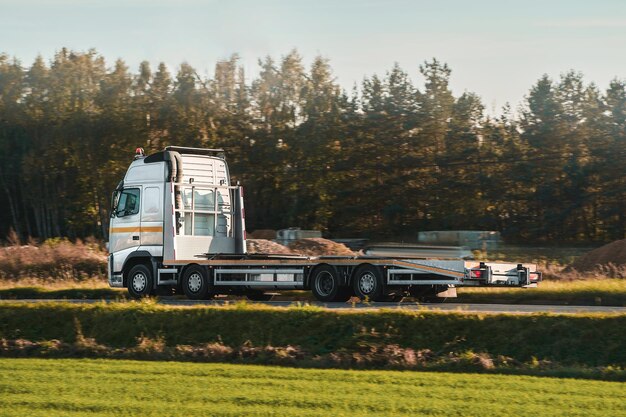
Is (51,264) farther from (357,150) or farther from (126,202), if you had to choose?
(357,150)

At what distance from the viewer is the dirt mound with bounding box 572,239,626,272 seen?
3344 centimetres

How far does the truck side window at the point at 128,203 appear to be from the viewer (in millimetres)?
24734

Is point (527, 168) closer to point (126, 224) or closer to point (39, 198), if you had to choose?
point (39, 198)

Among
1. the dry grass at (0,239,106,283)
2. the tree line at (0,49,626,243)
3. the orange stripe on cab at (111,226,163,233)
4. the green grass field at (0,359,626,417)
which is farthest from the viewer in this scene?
the tree line at (0,49,626,243)

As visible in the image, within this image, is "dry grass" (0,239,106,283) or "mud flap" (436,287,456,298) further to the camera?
"dry grass" (0,239,106,283)

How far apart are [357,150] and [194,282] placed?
3982 cm

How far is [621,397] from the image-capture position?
1121 cm

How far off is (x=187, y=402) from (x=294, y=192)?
51.8 meters

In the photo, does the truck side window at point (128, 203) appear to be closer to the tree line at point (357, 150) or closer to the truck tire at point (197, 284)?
the truck tire at point (197, 284)

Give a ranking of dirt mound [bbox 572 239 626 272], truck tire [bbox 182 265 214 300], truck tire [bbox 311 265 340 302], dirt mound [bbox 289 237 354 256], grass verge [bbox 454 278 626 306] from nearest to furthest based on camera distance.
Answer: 1. truck tire [bbox 311 265 340 302]
2. grass verge [bbox 454 278 626 306]
3. truck tire [bbox 182 265 214 300]
4. dirt mound [bbox 572 239 626 272]
5. dirt mound [bbox 289 237 354 256]

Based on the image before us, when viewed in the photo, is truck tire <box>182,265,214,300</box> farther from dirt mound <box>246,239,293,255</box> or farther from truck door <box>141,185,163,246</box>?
dirt mound <box>246,239,293,255</box>

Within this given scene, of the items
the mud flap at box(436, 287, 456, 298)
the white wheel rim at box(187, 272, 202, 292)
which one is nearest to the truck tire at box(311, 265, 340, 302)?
the mud flap at box(436, 287, 456, 298)

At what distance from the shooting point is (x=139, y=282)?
24.8 m

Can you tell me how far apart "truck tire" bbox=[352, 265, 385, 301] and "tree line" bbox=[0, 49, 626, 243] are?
37.8 metres
